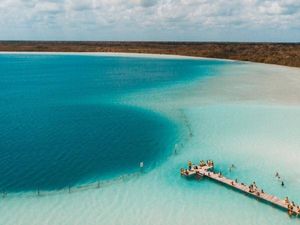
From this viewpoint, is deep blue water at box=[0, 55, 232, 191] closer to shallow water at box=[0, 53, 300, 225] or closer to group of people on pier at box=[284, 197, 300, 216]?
shallow water at box=[0, 53, 300, 225]

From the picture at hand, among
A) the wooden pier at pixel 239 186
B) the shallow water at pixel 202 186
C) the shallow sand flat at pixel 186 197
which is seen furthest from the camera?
the wooden pier at pixel 239 186

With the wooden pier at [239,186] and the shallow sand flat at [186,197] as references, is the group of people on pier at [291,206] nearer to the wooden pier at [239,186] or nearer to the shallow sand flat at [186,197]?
the wooden pier at [239,186]

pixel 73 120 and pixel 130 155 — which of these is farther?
pixel 73 120

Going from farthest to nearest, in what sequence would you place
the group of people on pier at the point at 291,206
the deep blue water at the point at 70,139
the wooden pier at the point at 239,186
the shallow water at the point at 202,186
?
the deep blue water at the point at 70,139 → the wooden pier at the point at 239,186 → the group of people on pier at the point at 291,206 → the shallow water at the point at 202,186

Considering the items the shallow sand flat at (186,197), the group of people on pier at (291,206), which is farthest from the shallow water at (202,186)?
the group of people on pier at (291,206)

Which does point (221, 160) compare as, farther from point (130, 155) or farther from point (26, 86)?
point (26, 86)

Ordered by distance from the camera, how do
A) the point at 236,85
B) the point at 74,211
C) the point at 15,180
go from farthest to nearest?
the point at 236,85
the point at 15,180
the point at 74,211

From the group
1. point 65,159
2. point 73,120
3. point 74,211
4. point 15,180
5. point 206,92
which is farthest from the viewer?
point 206,92

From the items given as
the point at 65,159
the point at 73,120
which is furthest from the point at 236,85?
the point at 65,159
